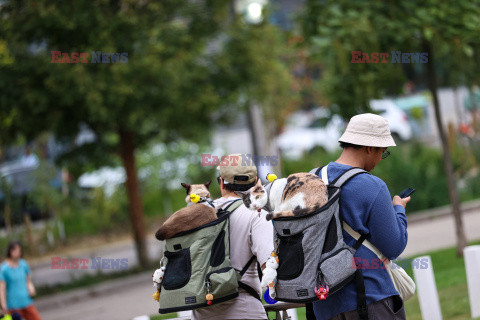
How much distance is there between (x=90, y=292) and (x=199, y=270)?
35.5ft

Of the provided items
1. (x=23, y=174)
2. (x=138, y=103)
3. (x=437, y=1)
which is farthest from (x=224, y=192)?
(x=23, y=174)

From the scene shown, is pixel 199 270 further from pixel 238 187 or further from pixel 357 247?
pixel 357 247

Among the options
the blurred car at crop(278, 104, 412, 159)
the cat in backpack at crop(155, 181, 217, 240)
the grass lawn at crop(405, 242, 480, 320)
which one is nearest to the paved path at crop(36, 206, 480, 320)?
the grass lawn at crop(405, 242, 480, 320)

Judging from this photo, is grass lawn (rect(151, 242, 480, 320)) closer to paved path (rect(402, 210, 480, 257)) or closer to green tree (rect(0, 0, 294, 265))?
paved path (rect(402, 210, 480, 257))

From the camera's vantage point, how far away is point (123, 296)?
1368 cm

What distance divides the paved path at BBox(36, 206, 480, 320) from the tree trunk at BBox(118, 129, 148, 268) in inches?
24.3

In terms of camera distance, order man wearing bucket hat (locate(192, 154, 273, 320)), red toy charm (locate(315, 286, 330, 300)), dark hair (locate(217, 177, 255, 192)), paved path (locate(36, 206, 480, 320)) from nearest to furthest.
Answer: red toy charm (locate(315, 286, 330, 300)), man wearing bucket hat (locate(192, 154, 273, 320)), dark hair (locate(217, 177, 255, 192)), paved path (locate(36, 206, 480, 320))

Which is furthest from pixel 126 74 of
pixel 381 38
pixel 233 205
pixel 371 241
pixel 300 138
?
pixel 300 138

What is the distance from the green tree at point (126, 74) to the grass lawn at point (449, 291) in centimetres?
495

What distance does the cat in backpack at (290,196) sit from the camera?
3551mm

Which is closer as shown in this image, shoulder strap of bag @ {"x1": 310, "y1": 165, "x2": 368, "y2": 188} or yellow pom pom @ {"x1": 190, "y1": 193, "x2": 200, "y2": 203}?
shoulder strap of bag @ {"x1": 310, "y1": 165, "x2": 368, "y2": 188}

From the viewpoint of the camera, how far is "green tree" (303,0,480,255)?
9.07m

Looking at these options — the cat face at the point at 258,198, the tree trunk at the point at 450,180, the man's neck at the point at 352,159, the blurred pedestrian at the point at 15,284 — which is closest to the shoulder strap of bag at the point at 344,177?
the man's neck at the point at 352,159

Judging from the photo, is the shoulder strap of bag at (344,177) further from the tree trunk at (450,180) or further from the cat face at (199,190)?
the tree trunk at (450,180)
